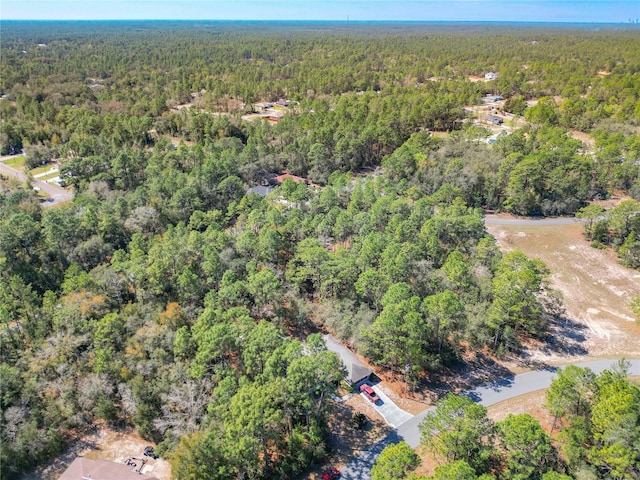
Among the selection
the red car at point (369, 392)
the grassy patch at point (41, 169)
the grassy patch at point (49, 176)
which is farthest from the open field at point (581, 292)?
the grassy patch at point (41, 169)

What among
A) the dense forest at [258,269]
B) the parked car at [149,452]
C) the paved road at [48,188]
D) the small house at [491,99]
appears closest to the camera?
the dense forest at [258,269]

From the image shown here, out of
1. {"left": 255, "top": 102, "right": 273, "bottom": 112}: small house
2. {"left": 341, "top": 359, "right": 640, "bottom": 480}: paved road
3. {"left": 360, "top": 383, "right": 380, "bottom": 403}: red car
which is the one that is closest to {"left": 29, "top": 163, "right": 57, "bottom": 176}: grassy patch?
{"left": 255, "top": 102, "right": 273, "bottom": 112}: small house

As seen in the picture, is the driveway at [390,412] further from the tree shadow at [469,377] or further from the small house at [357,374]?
the tree shadow at [469,377]

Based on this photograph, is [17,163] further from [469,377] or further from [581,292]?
[581,292]

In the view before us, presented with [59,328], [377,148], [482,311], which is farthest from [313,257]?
[377,148]

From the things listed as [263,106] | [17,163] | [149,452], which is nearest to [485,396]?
[149,452]

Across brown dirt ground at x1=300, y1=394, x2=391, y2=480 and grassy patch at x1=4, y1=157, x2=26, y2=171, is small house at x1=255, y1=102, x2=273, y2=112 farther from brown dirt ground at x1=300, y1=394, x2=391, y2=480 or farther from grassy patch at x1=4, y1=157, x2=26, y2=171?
brown dirt ground at x1=300, y1=394, x2=391, y2=480
